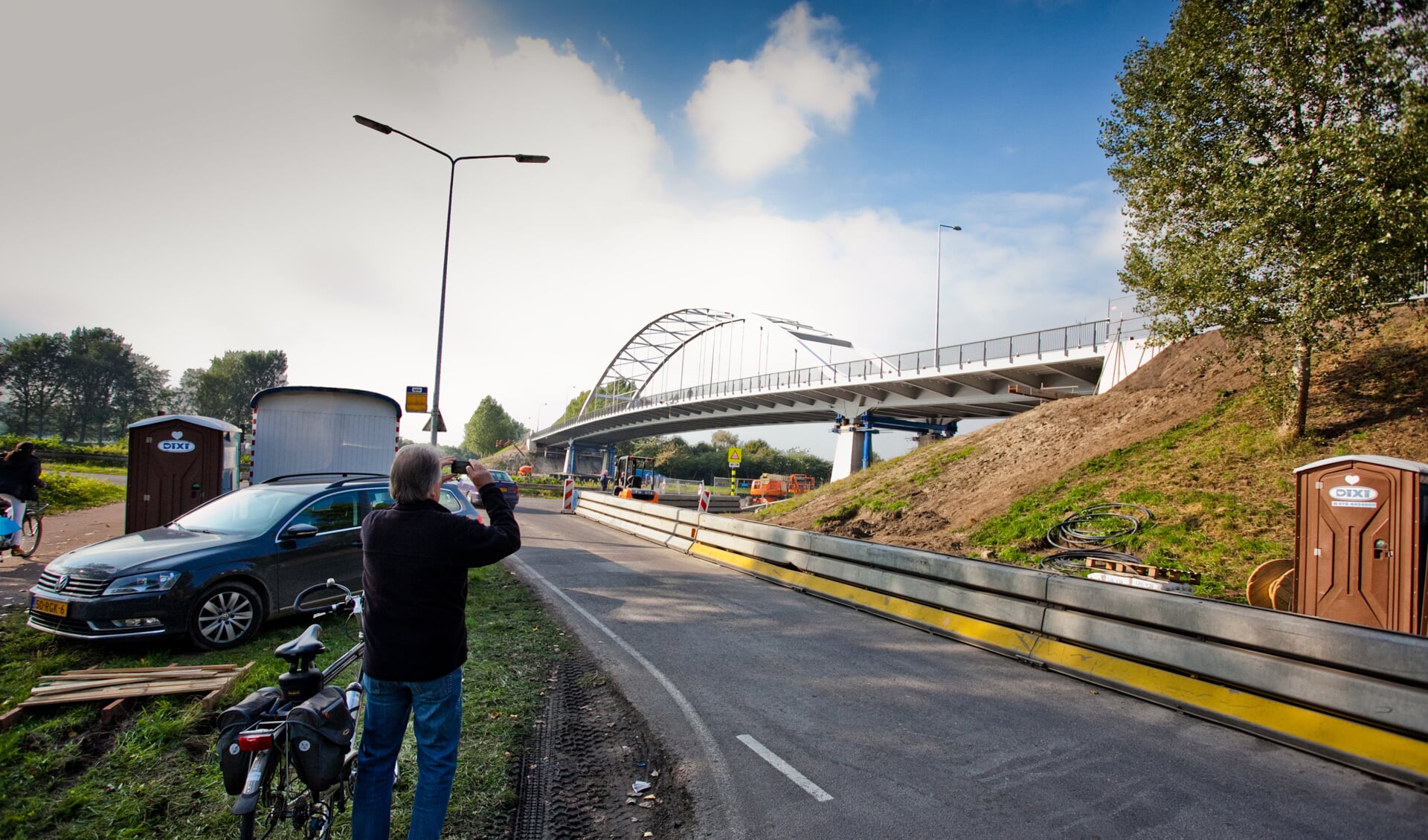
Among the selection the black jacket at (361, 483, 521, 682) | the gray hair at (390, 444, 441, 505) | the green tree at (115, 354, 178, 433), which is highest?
the green tree at (115, 354, 178, 433)

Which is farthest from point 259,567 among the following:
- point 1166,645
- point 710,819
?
point 1166,645

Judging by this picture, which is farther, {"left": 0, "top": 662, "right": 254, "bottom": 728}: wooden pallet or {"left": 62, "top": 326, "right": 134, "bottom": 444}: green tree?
{"left": 62, "top": 326, "right": 134, "bottom": 444}: green tree

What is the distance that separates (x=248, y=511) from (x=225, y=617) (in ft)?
4.16

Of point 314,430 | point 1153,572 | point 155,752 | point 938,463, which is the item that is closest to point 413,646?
point 155,752

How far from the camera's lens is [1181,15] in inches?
538

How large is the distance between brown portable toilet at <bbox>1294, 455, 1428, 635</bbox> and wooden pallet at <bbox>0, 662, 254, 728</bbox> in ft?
31.0

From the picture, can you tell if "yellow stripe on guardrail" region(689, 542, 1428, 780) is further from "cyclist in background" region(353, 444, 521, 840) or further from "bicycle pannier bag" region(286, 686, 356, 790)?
"bicycle pannier bag" region(286, 686, 356, 790)

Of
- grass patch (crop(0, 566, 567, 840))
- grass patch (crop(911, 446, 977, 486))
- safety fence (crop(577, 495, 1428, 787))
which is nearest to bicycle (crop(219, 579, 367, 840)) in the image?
grass patch (crop(0, 566, 567, 840))

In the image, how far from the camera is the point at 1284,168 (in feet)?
34.7

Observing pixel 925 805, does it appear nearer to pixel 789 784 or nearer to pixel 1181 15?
pixel 789 784

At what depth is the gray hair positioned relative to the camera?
9.43 ft

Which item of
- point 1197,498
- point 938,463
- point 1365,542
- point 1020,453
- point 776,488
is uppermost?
point 1020,453

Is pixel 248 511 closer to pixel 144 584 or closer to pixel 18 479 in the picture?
pixel 144 584

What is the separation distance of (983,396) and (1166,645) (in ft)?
93.5
